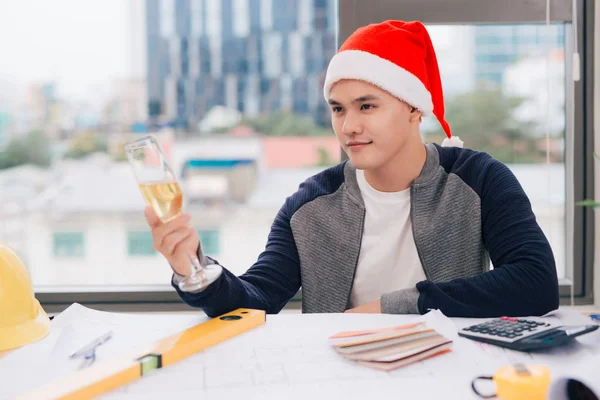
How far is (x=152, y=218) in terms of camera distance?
1009 mm

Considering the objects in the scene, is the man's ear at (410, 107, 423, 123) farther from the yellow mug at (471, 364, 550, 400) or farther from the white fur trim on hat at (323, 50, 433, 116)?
the yellow mug at (471, 364, 550, 400)

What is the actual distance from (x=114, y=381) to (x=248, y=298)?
0.50m

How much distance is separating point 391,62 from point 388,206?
1.15 feet

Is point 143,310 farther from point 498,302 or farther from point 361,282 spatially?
point 498,302

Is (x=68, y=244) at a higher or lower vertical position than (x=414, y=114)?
lower

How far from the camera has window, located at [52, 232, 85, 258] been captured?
2717 millimetres

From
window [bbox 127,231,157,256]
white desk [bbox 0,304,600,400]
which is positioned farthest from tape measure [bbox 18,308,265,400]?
window [bbox 127,231,157,256]

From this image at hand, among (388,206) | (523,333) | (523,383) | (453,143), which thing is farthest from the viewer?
(453,143)

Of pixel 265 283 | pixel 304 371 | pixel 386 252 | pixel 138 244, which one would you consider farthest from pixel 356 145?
pixel 138 244

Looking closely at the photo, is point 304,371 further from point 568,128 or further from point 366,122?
point 568,128

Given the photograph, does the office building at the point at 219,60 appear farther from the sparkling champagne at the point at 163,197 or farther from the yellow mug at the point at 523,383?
the yellow mug at the point at 523,383

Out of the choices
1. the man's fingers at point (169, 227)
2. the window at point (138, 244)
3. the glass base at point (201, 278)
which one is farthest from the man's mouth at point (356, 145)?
the window at point (138, 244)

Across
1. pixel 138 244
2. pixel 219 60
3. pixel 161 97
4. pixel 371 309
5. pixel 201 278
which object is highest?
pixel 219 60

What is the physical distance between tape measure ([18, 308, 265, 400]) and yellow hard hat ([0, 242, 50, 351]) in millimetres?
239
